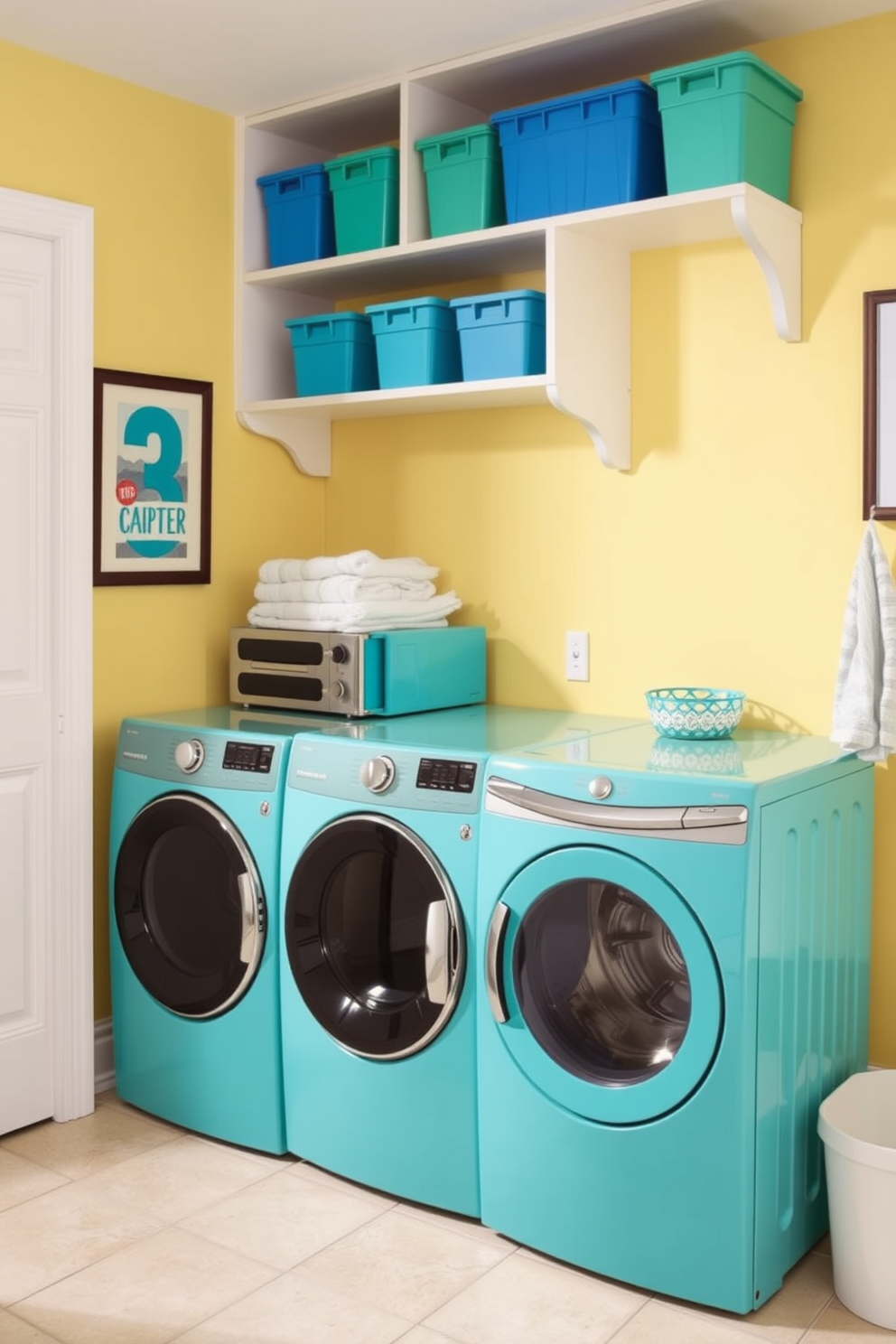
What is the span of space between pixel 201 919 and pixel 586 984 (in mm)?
967

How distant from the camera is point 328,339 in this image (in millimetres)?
Result: 3365

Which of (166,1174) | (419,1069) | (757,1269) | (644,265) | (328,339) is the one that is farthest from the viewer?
(328,339)

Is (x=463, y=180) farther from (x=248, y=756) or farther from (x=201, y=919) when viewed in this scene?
(x=201, y=919)

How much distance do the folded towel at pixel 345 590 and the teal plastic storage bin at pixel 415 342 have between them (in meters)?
0.48

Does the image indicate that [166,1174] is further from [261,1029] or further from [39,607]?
[39,607]

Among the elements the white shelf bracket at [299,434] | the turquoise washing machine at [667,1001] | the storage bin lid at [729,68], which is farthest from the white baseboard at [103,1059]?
the storage bin lid at [729,68]

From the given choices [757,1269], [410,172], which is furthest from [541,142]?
[757,1269]

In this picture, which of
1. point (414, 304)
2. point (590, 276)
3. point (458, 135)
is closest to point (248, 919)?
point (414, 304)

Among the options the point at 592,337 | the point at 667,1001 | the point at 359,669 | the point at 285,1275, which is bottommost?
the point at 285,1275

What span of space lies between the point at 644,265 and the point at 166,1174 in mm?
2237

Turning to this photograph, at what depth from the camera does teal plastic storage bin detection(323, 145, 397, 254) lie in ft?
10.5

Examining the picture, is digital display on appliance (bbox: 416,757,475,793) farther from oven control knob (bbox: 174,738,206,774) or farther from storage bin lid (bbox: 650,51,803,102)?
storage bin lid (bbox: 650,51,803,102)

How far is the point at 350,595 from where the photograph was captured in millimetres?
3086

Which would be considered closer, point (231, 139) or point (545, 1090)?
point (545, 1090)
